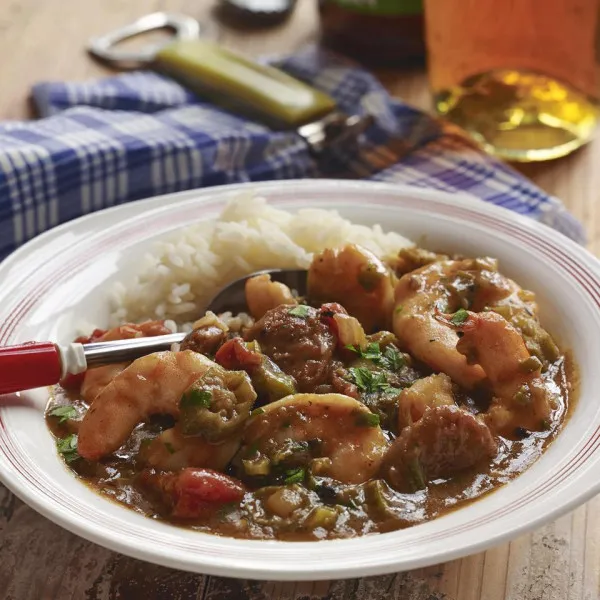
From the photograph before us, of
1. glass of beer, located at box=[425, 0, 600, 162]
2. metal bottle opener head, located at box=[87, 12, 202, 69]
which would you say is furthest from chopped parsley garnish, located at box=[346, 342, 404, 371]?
metal bottle opener head, located at box=[87, 12, 202, 69]

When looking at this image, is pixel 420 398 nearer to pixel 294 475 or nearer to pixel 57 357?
pixel 294 475

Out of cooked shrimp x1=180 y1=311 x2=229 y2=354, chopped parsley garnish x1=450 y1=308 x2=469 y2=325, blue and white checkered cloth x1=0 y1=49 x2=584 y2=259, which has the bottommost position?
blue and white checkered cloth x1=0 y1=49 x2=584 y2=259

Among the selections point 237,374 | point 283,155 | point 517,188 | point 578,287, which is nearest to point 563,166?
point 517,188

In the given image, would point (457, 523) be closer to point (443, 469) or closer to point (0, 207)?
point (443, 469)

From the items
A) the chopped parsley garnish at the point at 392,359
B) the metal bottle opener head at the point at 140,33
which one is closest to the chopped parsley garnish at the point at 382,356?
the chopped parsley garnish at the point at 392,359

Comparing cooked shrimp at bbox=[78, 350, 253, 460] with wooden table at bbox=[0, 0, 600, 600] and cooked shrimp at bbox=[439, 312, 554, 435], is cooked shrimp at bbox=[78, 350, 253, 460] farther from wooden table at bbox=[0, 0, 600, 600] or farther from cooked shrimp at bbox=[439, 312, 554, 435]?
cooked shrimp at bbox=[439, 312, 554, 435]

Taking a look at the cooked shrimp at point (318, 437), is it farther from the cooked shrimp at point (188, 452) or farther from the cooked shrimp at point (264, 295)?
the cooked shrimp at point (264, 295)
